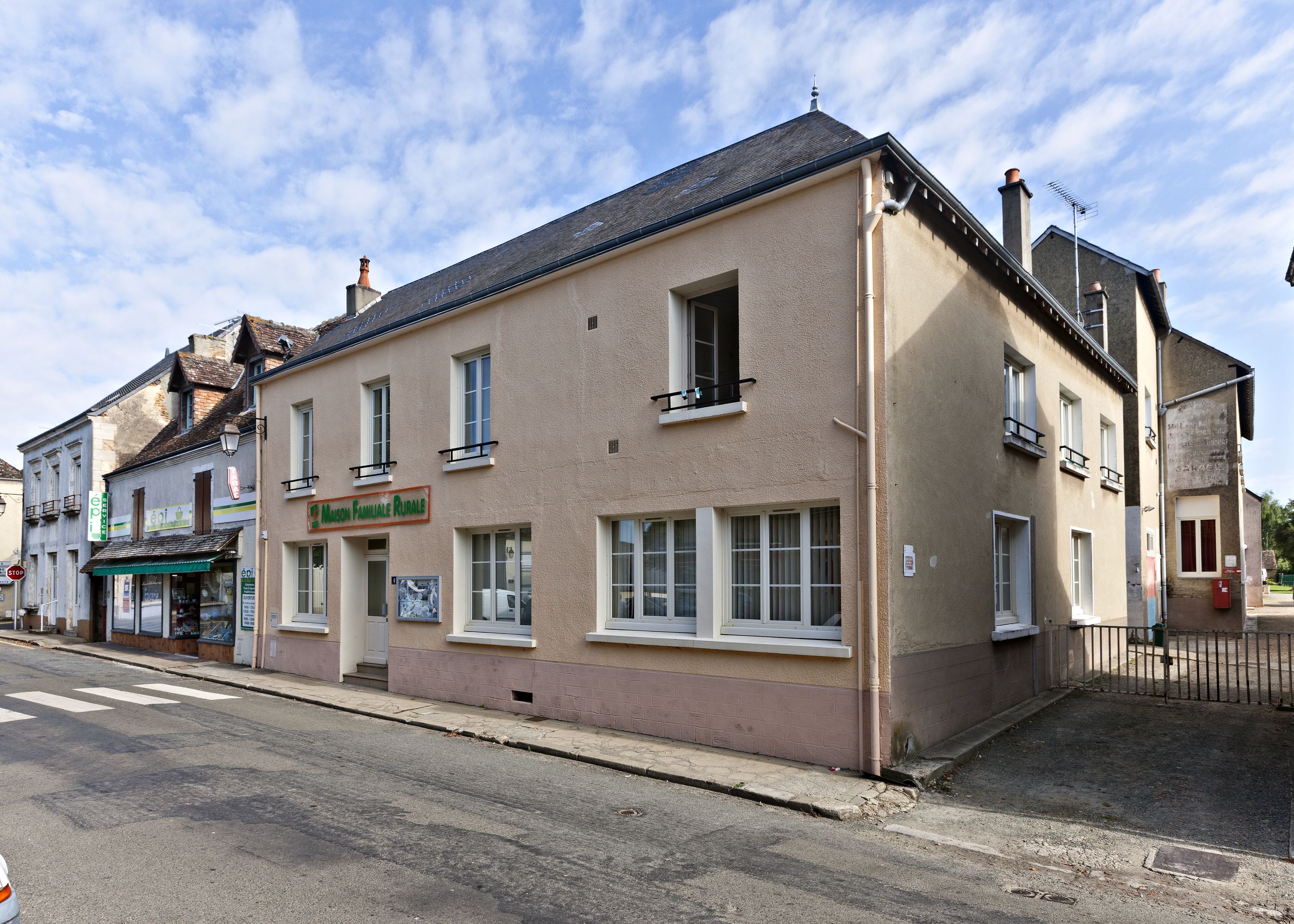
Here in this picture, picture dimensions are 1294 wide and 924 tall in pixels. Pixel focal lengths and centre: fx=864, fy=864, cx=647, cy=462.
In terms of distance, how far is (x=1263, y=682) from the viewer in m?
13.9

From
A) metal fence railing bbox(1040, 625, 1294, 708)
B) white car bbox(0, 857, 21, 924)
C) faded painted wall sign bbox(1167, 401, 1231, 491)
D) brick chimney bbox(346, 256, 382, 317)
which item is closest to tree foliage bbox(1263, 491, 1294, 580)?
faded painted wall sign bbox(1167, 401, 1231, 491)

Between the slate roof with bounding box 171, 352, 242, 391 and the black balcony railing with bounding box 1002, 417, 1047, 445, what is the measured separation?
20.0m

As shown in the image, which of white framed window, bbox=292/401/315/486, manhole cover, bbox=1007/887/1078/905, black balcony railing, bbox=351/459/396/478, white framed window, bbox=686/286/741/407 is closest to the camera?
manhole cover, bbox=1007/887/1078/905

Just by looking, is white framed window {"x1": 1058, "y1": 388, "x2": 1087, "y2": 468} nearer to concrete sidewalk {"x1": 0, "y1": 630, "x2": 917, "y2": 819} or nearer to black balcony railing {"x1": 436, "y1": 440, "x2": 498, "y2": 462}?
concrete sidewalk {"x1": 0, "y1": 630, "x2": 917, "y2": 819}

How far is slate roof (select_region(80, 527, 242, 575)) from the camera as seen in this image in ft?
58.3

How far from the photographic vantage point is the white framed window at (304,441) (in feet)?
53.6

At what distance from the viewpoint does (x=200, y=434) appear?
2198 centimetres

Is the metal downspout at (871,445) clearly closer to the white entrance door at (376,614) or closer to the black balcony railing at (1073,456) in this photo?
the black balcony railing at (1073,456)

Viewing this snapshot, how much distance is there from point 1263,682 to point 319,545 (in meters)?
16.2

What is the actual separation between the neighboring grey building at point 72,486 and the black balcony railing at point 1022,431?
24.4 meters

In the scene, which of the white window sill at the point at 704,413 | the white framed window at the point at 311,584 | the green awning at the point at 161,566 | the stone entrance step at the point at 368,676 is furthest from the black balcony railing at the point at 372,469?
the white window sill at the point at 704,413

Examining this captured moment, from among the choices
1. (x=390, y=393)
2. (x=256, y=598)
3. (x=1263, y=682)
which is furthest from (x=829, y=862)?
(x=256, y=598)

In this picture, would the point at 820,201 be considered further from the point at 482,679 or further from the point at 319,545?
the point at 319,545

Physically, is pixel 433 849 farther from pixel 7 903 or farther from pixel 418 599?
pixel 418 599
